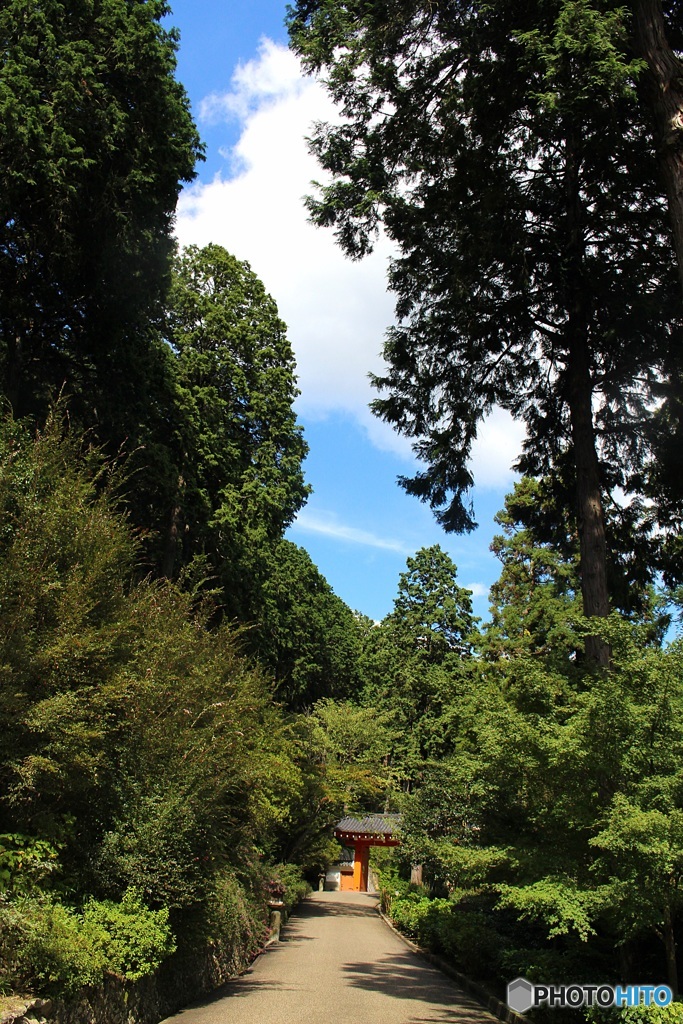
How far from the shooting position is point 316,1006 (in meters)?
10.4

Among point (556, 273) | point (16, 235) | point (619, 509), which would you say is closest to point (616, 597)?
point (619, 509)

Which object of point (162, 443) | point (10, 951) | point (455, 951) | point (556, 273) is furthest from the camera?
point (162, 443)

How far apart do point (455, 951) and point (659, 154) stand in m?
14.6

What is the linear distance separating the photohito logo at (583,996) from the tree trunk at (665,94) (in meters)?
7.55

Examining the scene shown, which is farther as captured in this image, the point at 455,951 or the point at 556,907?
the point at 455,951

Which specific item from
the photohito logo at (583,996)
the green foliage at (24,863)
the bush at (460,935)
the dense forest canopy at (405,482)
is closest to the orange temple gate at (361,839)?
the bush at (460,935)

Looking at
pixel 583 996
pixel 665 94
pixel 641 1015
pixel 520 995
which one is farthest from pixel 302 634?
pixel 665 94

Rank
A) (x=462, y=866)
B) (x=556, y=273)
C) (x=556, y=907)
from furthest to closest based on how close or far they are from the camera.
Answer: (x=556, y=273) < (x=462, y=866) < (x=556, y=907)

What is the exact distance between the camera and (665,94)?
26.8ft

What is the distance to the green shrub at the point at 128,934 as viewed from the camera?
7.39 m

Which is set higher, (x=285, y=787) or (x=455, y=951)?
(x=285, y=787)

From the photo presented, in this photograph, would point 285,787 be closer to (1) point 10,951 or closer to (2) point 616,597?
(2) point 616,597

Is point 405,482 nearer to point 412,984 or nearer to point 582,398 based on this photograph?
point 582,398

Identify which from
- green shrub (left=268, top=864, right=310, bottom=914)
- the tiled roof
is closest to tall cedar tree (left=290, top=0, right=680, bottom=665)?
green shrub (left=268, top=864, right=310, bottom=914)
